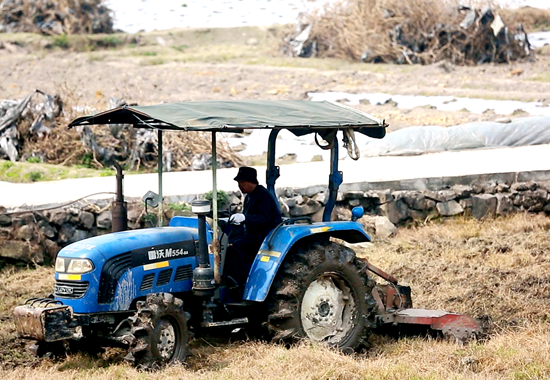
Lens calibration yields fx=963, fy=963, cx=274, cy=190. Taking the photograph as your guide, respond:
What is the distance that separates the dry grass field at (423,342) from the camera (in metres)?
7.41

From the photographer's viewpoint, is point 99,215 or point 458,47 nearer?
point 99,215

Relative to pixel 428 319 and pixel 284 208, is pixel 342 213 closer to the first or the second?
pixel 284 208

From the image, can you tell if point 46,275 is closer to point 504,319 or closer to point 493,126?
point 504,319

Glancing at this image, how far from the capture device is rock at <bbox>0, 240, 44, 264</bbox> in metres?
12.3

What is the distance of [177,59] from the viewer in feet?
108

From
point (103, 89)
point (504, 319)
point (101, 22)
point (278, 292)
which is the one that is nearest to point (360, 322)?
point (278, 292)

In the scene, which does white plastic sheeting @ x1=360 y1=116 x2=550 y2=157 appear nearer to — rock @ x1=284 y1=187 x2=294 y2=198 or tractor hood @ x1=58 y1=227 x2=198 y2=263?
rock @ x1=284 y1=187 x2=294 y2=198

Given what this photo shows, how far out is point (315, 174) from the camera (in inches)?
647

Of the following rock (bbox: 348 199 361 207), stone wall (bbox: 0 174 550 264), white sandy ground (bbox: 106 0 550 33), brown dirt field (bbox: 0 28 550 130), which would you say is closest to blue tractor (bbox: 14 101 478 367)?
stone wall (bbox: 0 174 550 264)

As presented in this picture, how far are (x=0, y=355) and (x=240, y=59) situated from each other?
2552cm

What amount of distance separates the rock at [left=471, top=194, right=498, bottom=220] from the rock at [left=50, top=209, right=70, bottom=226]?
6307mm

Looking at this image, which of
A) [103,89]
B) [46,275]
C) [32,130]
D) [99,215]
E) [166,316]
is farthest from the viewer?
[103,89]

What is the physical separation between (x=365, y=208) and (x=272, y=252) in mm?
6610

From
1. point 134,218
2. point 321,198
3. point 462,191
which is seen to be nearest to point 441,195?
point 462,191
